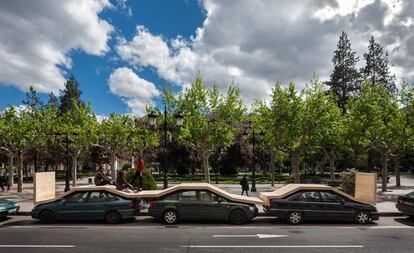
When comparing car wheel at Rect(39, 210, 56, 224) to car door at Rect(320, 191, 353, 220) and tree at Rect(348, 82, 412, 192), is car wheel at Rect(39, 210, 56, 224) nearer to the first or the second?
car door at Rect(320, 191, 353, 220)

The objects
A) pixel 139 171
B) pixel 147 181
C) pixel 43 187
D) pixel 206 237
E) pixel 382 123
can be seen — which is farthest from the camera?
pixel 382 123

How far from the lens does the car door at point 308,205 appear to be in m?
13.7

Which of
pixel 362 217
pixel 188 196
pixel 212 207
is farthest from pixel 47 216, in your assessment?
pixel 362 217

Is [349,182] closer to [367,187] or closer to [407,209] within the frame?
[367,187]

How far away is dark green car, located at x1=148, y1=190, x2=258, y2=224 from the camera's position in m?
13.5

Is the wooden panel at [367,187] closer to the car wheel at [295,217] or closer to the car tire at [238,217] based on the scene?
the car wheel at [295,217]

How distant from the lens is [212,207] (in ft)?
44.4

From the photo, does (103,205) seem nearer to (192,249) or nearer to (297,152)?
(192,249)

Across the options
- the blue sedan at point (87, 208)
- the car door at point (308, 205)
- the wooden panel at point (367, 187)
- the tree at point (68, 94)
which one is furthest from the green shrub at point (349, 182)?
the tree at point (68, 94)

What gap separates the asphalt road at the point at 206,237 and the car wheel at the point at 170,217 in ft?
1.29

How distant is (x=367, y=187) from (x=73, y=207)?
12.3 m

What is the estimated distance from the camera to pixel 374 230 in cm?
1272

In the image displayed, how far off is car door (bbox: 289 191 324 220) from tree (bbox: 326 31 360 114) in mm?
52082

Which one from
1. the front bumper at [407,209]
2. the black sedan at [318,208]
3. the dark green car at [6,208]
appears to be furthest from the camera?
the front bumper at [407,209]
